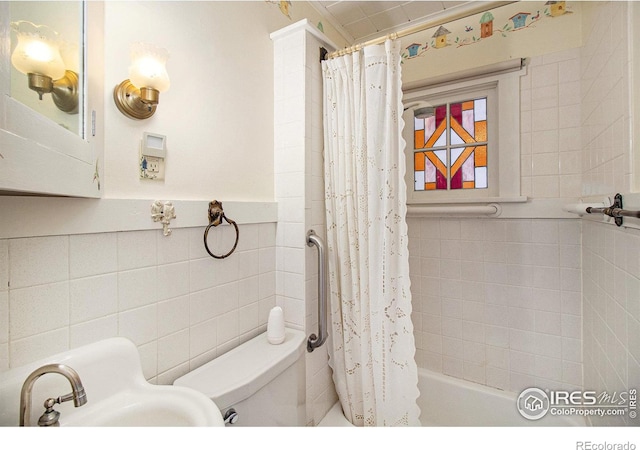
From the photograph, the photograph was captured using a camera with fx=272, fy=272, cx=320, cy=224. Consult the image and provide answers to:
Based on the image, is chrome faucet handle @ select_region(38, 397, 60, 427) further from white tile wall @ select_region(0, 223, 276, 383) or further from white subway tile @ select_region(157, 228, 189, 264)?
white subway tile @ select_region(157, 228, 189, 264)

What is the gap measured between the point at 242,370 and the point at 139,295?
42cm

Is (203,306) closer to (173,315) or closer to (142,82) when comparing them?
(173,315)

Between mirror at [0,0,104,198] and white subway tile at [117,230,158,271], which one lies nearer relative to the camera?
mirror at [0,0,104,198]

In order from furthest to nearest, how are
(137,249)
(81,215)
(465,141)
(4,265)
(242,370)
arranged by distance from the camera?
(465,141) < (242,370) < (137,249) < (81,215) < (4,265)

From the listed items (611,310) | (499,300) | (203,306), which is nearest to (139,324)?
(203,306)

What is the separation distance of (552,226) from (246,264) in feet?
4.96

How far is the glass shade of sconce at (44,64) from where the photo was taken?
1.30 feet

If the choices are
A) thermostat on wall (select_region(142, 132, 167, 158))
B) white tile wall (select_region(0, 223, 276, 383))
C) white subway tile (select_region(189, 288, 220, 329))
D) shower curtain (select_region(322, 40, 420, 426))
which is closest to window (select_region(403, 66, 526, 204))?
shower curtain (select_region(322, 40, 420, 426))

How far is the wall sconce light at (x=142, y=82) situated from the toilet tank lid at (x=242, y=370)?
848mm

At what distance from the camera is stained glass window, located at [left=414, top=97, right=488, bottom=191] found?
1.59 meters

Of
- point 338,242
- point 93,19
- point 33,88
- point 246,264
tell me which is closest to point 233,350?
point 246,264

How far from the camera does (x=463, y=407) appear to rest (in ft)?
4.96

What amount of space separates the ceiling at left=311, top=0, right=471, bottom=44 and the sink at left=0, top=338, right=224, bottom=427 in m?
1.83

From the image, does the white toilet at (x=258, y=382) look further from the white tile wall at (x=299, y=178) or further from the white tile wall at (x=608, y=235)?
the white tile wall at (x=608, y=235)
